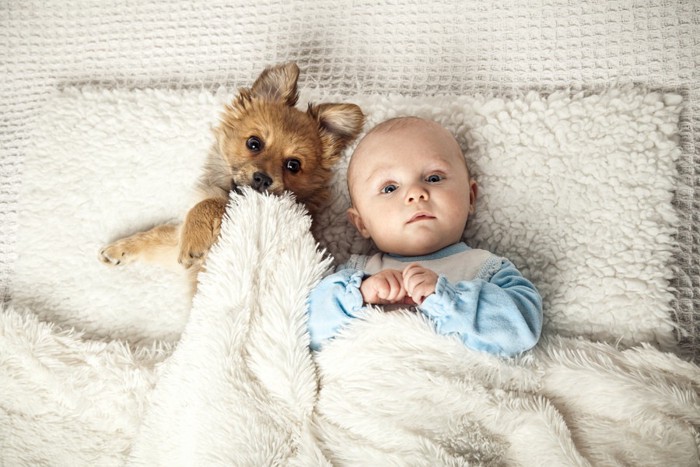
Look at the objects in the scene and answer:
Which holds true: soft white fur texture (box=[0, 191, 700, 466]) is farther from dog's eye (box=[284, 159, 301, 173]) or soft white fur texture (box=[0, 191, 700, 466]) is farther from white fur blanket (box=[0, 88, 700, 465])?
dog's eye (box=[284, 159, 301, 173])

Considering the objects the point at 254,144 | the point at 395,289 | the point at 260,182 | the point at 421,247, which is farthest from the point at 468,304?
the point at 254,144

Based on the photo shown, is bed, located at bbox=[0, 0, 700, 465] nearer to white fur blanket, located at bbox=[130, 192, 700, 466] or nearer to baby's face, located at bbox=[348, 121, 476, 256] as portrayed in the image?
white fur blanket, located at bbox=[130, 192, 700, 466]

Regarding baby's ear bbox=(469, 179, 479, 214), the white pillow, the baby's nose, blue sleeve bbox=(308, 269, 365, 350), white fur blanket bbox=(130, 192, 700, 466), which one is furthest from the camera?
baby's ear bbox=(469, 179, 479, 214)

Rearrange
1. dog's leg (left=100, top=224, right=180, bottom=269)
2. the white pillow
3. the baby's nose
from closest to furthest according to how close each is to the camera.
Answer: the baby's nose → the white pillow → dog's leg (left=100, top=224, right=180, bottom=269)

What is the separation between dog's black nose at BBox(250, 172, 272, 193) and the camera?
1.85 m

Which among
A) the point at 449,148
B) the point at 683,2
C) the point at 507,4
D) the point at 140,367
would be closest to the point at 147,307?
the point at 140,367

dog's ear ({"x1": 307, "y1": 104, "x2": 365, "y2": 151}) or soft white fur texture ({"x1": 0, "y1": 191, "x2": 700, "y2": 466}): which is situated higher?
dog's ear ({"x1": 307, "y1": 104, "x2": 365, "y2": 151})

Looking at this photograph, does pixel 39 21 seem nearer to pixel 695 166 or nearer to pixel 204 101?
pixel 204 101

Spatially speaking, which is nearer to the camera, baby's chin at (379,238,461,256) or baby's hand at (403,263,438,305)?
baby's hand at (403,263,438,305)

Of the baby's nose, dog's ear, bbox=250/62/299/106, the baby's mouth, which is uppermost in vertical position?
dog's ear, bbox=250/62/299/106

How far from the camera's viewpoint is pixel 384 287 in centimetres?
146

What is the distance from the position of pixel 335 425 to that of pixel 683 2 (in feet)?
6.45

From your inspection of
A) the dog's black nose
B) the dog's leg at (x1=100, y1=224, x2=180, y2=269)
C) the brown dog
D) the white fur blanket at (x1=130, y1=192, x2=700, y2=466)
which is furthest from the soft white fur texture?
the dog's leg at (x1=100, y1=224, x2=180, y2=269)

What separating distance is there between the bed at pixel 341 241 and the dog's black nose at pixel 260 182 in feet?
0.56
